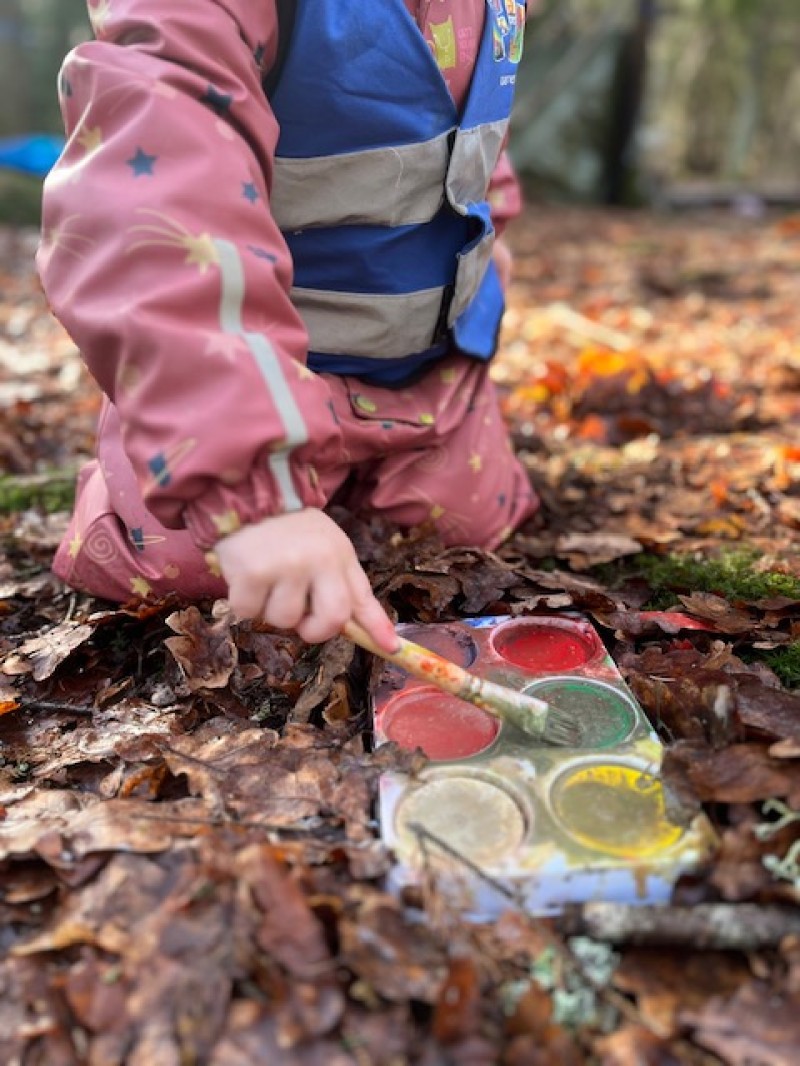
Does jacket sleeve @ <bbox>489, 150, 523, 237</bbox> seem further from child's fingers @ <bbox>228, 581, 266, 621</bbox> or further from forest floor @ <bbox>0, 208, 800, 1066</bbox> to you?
child's fingers @ <bbox>228, 581, 266, 621</bbox>

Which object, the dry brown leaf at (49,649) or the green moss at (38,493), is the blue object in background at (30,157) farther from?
the dry brown leaf at (49,649)

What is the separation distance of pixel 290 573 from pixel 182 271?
1.53 ft

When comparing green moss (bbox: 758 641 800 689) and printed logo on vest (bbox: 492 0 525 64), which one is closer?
green moss (bbox: 758 641 800 689)

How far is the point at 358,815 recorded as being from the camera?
1479mm

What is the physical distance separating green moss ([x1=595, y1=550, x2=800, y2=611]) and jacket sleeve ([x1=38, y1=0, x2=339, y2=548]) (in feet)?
3.21

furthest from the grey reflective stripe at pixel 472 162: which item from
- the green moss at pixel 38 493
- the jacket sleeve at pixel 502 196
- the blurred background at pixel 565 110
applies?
the blurred background at pixel 565 110

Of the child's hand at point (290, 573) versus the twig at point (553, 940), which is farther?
the child's hand at point (290, 573)

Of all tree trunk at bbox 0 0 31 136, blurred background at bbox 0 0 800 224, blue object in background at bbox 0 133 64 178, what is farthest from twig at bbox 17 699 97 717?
tree trunk at bbox 0 0 31 136

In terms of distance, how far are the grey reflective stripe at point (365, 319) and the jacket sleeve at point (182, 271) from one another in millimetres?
517

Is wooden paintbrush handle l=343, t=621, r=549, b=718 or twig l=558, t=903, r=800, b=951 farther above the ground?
wooden paintbrush handle l=343, t=621, r=549, b=718

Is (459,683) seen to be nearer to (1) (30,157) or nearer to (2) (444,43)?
(2) (444,43)

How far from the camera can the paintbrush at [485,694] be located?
1.59 meters

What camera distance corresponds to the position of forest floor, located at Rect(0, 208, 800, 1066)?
120 centimetres

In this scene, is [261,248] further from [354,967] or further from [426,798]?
[354,967]
